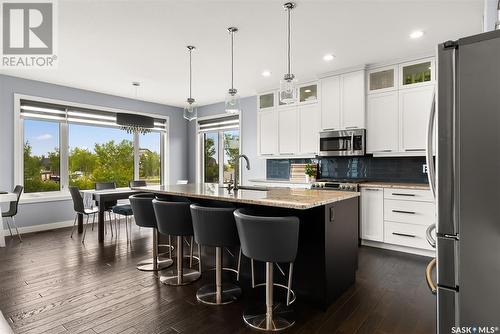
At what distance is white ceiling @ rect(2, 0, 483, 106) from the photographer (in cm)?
275

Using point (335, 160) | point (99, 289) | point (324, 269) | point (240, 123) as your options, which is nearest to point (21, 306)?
point (99, 289)

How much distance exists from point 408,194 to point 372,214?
57cm

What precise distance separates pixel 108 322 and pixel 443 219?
2312 millimetres

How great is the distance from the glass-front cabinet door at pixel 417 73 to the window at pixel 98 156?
18.3 feet

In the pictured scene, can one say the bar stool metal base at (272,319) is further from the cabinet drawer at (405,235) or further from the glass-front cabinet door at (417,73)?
the glass-front cabinet door at (417,73)

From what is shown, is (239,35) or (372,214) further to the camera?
(372,214)

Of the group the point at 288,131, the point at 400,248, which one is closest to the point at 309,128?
the point at 288,131

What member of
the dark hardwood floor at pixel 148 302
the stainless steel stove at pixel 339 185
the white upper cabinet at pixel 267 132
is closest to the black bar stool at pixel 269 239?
the dark hardwood floor at pixel 148 302

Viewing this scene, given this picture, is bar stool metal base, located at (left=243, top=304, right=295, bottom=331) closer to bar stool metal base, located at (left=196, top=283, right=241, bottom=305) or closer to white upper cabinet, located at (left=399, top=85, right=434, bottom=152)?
bar stool metal base, located at (left=196, top=283, right=241, bottom=305)

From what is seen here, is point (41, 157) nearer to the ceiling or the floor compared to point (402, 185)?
nearer to the ceiling

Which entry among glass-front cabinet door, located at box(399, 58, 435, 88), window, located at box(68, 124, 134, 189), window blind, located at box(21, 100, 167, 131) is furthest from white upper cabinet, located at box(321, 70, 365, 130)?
window, located at box(68, 124, 134, 189)

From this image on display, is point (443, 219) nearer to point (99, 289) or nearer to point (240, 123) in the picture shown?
point (99, 289)

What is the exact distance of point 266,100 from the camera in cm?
566

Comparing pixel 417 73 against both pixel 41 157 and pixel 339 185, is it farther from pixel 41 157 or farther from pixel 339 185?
pixel 41 157
